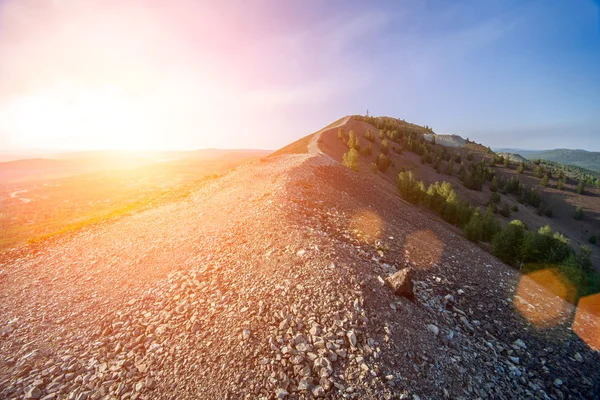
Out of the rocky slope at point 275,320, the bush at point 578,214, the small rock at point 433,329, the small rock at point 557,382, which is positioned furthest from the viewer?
the bush at point 578,214

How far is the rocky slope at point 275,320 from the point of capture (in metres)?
6.81

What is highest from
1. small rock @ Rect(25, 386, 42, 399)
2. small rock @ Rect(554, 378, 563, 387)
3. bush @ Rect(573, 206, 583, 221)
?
small rock @ Rect(25, 386, 42, 399)

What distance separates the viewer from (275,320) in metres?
8.07

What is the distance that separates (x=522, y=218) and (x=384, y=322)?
344 feet

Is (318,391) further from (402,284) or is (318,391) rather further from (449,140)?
(449,140)

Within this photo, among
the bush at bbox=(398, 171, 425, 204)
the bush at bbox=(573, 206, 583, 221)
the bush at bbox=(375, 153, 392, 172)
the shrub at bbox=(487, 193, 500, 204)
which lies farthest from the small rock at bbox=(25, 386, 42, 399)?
the bush at bbox=(573, 206, 583, 221)

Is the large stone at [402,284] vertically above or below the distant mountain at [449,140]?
below

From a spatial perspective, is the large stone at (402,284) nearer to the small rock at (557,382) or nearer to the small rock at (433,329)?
the small rock at (433,329)

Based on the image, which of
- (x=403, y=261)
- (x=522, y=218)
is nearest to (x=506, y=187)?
(x=522, y=218)

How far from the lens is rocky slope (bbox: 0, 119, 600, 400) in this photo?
22.3ft

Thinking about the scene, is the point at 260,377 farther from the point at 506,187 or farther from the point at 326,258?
the point at 506,187

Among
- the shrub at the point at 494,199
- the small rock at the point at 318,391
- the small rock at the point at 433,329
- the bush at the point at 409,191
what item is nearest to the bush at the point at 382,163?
the bush at the point at 409,191

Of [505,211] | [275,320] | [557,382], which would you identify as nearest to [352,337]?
[275,320]

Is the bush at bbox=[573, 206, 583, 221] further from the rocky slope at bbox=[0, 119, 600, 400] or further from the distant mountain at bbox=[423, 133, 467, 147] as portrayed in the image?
the rocky slope at bbox=[0, 119, 600, 400]
